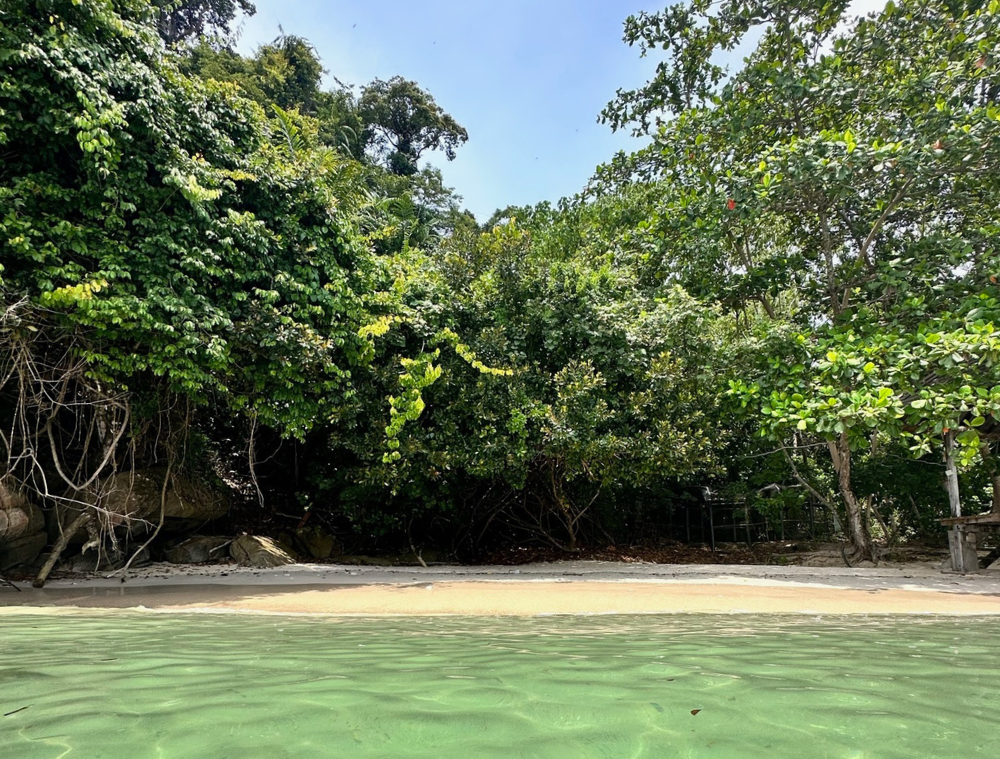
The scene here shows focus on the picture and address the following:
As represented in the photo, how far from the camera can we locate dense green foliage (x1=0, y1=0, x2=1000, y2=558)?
6.95m

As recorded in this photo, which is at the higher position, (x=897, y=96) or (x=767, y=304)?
(x=897, y=96)

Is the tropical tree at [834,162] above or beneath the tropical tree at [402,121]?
beneath

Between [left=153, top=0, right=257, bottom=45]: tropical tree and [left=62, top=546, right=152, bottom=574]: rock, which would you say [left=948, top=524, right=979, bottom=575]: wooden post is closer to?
[left=62, top=546, right=152, bottom=574]: rock

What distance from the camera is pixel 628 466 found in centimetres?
962

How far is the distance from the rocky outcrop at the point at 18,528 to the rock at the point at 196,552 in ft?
6.27

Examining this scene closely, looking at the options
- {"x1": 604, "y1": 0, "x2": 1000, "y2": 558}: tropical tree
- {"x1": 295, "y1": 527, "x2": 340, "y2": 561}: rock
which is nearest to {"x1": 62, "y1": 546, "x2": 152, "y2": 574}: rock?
{"x1": 295, "y1": 527, "x2": 340, "y2": 561}: rock

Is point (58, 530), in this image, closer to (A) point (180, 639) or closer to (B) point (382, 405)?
(B) point (382, 405)

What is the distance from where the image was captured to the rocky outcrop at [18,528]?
26.1 ft

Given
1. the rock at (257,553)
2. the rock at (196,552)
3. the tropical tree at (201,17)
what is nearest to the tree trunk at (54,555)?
the rock at (196,552)

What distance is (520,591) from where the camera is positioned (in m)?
7.00

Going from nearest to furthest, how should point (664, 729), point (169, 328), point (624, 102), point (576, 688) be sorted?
point (664, 729) → point (576, 688) → point (169, 328) → point (624, 102)

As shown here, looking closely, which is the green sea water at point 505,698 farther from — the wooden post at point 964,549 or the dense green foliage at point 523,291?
the wooden post at point 964,549

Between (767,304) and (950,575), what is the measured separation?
5.14 metres

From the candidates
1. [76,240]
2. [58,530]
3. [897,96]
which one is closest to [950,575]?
[897,96]
